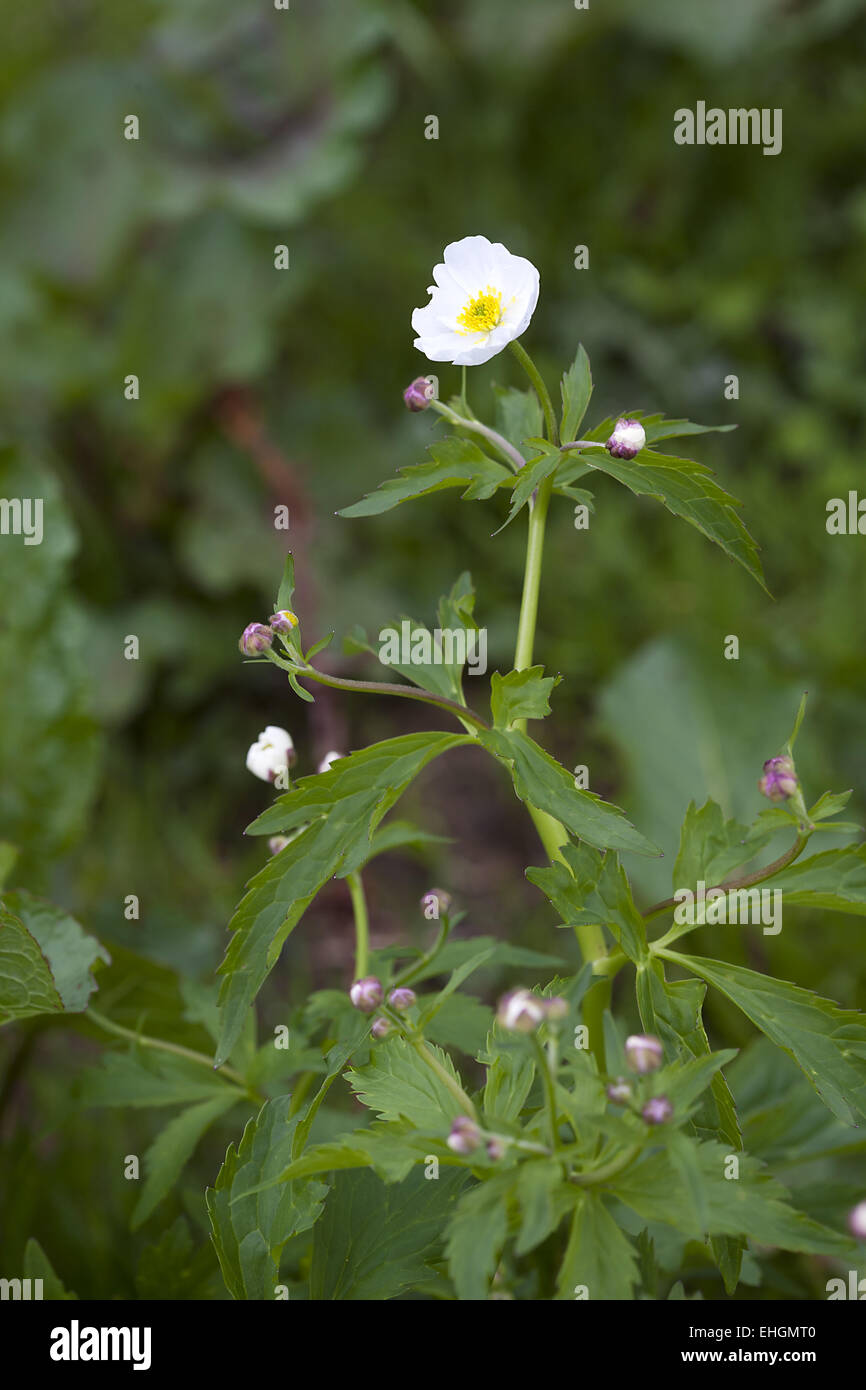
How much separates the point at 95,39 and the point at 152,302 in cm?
105

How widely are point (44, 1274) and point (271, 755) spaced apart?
23.7 inches

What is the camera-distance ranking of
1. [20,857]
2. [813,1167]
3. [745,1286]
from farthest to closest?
[20,857] → [813,1167] → [745,1286]

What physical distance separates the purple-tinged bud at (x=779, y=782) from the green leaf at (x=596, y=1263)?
39cm

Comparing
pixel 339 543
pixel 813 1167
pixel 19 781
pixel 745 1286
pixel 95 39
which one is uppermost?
pixel 95 39

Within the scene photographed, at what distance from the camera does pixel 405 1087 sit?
1127mm

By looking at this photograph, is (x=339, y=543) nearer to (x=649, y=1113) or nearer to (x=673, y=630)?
(x=673, y=630)

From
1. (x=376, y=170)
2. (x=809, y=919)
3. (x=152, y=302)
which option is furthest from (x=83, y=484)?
(x=809, y=919)

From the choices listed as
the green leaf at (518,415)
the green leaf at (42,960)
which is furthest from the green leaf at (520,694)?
the green leaf at (42,960)

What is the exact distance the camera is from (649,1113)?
94 centimetres

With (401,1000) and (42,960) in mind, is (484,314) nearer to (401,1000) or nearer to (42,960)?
(401,1000)

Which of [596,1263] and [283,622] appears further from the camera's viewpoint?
[283,622]

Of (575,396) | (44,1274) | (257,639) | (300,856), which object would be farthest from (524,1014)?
(44,1274)

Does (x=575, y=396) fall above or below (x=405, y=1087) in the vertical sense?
above

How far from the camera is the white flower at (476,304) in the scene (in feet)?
3.92
